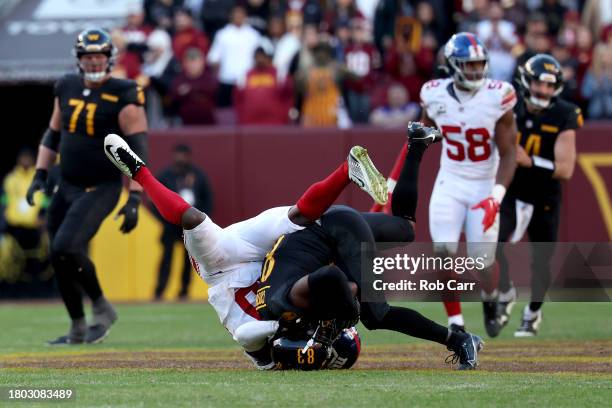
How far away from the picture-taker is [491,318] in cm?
908

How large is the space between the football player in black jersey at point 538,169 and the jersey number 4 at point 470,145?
469 millimetres

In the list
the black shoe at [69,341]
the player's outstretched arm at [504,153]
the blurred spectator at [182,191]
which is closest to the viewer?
the player's outstretched arm at [504,153]

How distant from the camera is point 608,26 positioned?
14.2m

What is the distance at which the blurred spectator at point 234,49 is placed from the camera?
14758 mm

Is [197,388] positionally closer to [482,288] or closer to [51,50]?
[482,288]

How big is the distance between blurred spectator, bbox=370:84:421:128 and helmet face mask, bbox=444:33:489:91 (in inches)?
212

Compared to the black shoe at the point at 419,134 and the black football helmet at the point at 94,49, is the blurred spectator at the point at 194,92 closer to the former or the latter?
the black football helmet at the point at 94,49

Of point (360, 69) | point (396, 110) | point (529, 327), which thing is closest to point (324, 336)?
point (529, 327)

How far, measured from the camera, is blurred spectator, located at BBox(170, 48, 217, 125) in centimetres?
1439

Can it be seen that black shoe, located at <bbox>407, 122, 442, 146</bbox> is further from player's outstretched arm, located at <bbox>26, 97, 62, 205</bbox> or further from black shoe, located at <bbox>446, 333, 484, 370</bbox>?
player's outstretched arm, located at <bbox>26, 97, 62, 205</bbox>

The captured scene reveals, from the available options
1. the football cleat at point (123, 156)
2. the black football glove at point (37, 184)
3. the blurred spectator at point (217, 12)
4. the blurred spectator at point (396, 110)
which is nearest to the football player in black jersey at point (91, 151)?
the black football glove at point (37, 184)

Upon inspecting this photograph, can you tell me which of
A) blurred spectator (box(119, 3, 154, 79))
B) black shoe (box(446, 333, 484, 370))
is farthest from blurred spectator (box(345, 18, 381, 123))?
black shoe (box(446, 333, 484, 370))

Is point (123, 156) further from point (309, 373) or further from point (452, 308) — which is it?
point (452, 308)

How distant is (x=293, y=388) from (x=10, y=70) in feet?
34.4
